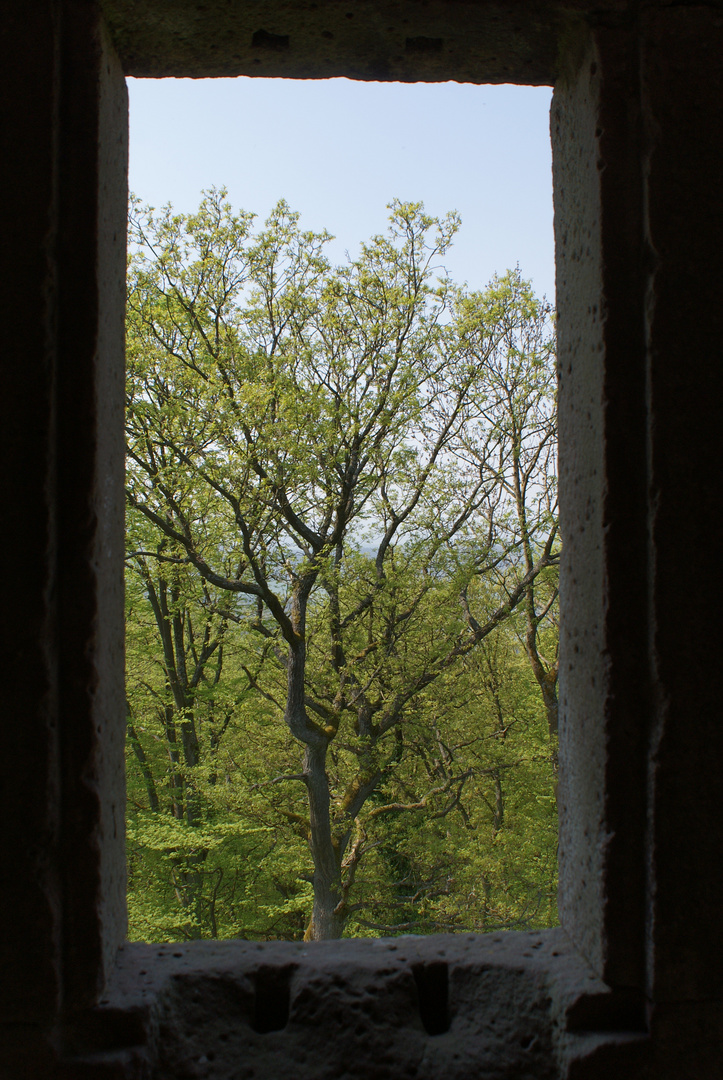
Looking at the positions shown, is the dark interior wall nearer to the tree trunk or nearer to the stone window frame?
the stone window frame

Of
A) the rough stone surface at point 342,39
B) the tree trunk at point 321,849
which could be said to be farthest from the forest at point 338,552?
the rough stone surface at point 342,39

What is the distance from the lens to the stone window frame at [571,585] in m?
1.21

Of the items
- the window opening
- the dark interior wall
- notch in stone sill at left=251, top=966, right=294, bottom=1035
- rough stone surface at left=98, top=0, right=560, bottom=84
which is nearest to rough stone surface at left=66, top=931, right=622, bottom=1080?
notch in stone sill at left=251, top=966, right=294, bottom=1035

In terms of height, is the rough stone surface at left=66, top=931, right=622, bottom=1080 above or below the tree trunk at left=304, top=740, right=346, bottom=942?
above

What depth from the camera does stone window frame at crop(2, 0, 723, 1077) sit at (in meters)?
1.21

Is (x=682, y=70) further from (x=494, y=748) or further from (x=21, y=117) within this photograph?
(x=494, y=748)

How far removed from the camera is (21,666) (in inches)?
46.8

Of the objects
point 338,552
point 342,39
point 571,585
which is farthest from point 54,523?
point 338,552

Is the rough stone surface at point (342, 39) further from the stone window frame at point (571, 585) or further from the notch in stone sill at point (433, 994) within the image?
the notch in stone sill at point (433, 994)

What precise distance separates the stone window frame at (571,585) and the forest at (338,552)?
611 centimetres

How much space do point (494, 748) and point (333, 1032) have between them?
8834 millimetres

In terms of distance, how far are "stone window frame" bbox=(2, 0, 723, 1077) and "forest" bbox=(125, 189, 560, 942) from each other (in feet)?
20.0

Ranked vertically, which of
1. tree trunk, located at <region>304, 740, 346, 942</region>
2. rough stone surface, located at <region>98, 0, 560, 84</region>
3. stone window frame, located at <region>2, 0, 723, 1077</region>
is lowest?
tree trunk, located at <region>304, 740, 346, 942</region>

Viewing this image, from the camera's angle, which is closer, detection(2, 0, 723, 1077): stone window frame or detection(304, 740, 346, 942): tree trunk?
detection(2, 0, 723, 1077): stone window frame
